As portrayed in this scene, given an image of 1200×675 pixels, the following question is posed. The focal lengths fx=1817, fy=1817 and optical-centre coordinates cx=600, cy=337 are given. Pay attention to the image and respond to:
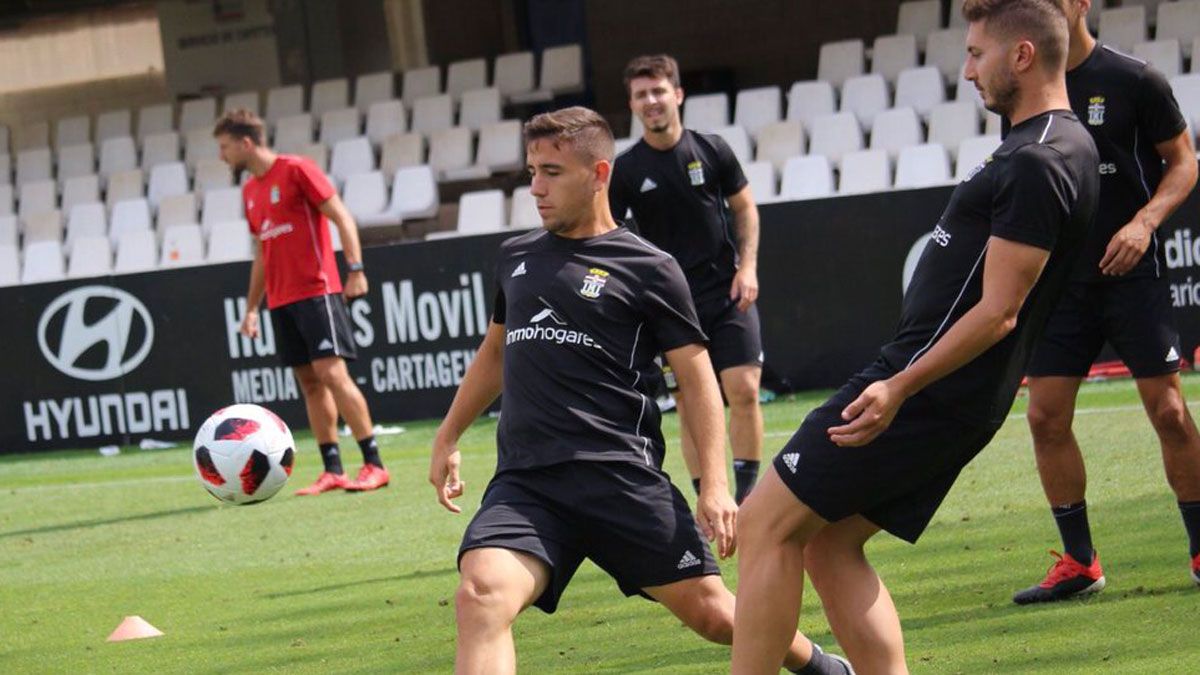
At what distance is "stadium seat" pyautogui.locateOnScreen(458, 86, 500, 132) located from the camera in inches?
774

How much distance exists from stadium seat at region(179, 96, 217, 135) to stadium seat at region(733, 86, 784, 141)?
6.78 meters

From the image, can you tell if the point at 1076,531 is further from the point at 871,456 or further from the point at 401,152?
the point at 401,152

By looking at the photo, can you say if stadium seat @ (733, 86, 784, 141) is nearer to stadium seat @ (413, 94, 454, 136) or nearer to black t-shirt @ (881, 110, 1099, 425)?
stadium seat @ (413, 94, 454, 136)

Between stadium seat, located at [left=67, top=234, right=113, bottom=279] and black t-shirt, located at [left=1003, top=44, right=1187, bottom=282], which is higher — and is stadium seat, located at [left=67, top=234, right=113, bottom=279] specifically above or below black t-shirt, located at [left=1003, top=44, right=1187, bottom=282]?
below

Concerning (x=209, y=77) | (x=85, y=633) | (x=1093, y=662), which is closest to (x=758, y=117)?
(x=209, y=77)

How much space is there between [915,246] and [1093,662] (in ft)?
26.9

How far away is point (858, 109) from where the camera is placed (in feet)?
57.0

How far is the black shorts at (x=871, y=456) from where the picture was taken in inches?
176

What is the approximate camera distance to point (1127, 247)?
5.89 meters

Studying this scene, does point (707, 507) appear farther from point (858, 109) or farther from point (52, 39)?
point (52, 39)

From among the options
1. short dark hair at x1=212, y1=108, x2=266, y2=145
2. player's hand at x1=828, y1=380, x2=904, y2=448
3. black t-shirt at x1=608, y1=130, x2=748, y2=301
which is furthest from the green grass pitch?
short dark hair at x1=212, y1=108, x2=266, y2=145

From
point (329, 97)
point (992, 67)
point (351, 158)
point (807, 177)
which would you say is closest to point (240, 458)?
point (992, 67)

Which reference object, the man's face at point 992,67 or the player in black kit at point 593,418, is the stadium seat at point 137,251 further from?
the man's face at point 992,67

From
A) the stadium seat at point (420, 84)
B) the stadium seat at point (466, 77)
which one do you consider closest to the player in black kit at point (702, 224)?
the stadium seat at point (466, 77)
